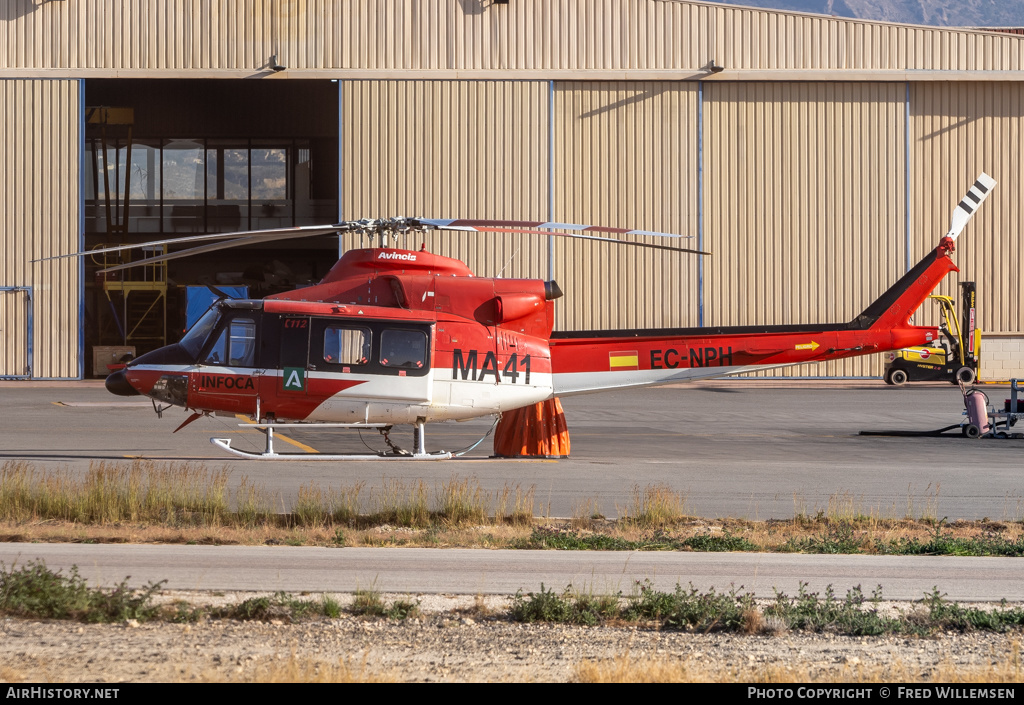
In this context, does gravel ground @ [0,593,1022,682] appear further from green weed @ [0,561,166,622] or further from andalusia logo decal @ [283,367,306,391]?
andalusia logo decal @ [283,367,306,391]

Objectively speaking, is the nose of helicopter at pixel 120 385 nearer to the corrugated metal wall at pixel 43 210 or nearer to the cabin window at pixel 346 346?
the cabin window at pixel 346 346

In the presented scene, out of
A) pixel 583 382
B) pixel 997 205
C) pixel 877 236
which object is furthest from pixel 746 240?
pixel 583 382

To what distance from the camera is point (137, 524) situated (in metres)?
11.7

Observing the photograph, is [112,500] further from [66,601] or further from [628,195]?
[628,195]

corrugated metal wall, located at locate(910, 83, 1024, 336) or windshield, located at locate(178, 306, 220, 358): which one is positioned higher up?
corrugated metal wall, located at locate(910, 83, 1024, 336)

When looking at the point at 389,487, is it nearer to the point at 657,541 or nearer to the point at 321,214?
the point at 657,541

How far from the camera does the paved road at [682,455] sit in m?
13.6

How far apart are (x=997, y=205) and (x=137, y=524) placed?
113 ft

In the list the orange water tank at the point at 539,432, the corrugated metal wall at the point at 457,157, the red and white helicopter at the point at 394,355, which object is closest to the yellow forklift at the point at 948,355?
the corrugated metal wall at the point at 457,157

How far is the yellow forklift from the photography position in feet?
111

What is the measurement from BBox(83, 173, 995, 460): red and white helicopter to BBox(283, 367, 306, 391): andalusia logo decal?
0.05 ft

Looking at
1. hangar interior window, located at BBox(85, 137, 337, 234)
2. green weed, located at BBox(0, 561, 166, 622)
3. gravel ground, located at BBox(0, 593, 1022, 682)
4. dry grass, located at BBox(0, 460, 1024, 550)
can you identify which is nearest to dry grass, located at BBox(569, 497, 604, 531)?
dry grass, located at BBox(0, 460, 1024, 550)

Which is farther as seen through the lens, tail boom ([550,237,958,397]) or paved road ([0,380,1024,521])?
tail boom ([550,237,958,397])

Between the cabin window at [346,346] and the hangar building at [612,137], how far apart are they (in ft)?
66.0
